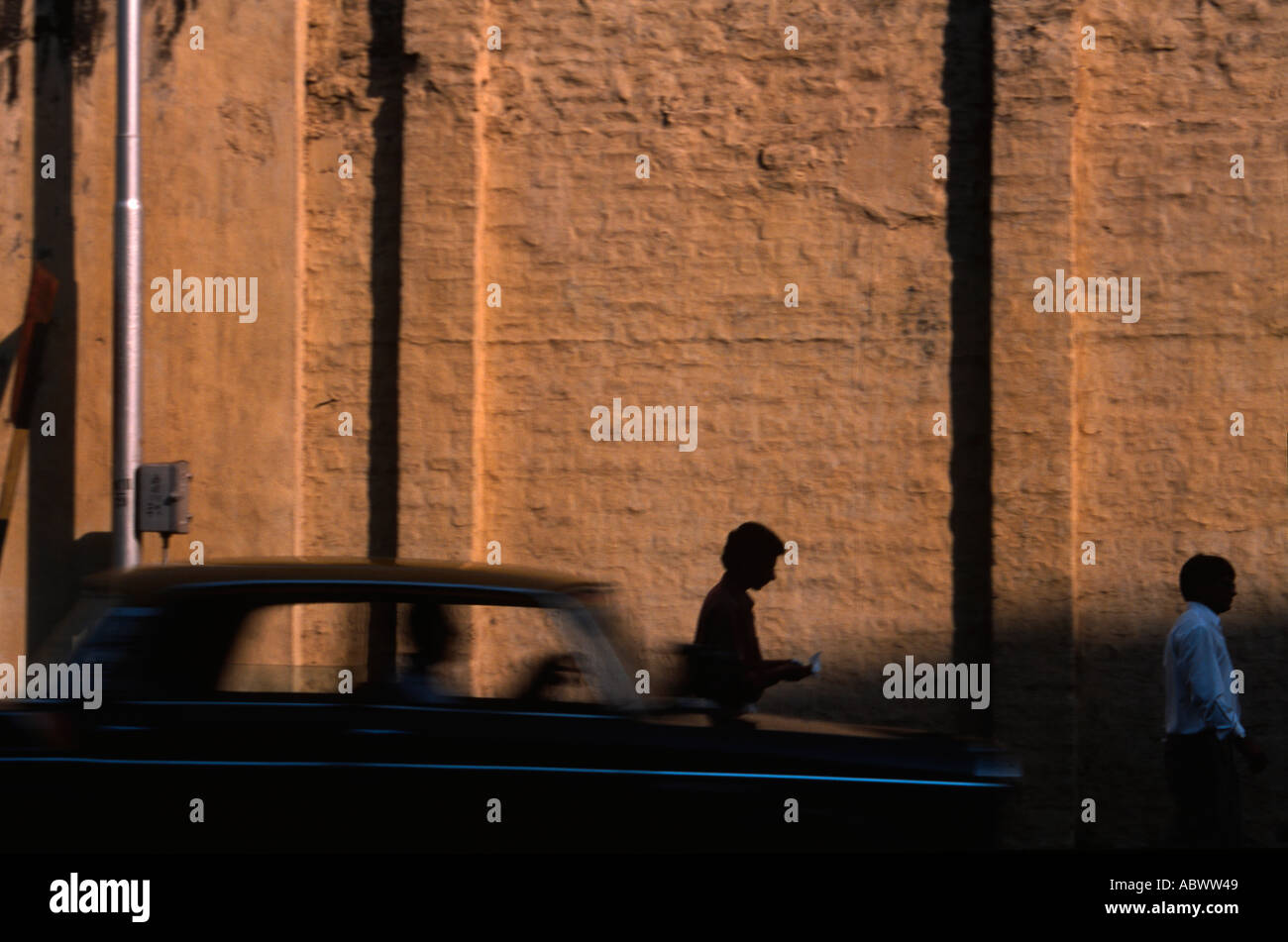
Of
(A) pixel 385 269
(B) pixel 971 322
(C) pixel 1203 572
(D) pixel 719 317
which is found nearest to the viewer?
(C) pixel 1203 572

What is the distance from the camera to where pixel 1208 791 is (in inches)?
247

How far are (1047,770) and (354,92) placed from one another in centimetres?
625

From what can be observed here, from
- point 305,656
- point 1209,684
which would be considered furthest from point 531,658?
point 1209,684

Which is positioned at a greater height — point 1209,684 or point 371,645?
point 371,645

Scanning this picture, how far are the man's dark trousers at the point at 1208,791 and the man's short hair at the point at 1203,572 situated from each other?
67 cm

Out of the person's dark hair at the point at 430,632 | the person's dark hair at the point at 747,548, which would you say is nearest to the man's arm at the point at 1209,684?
the person's dark hair at the point at 747,548

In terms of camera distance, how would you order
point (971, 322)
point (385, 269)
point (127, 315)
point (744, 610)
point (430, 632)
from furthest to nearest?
point (385, 269)
point (971, 322)
point (127, 315)
point (744, 610)
point (430, 632)

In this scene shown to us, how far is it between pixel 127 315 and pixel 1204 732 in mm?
6371

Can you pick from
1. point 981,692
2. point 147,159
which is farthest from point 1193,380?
point 147,159

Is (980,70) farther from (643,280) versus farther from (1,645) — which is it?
(1,645)

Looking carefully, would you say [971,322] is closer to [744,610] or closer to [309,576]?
[744,610]

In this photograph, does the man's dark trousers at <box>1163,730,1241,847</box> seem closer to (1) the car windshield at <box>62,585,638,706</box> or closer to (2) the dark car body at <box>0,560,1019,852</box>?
(2) the dark car body at <box>0,560,1019,852</box>

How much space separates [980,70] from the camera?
29.5 feet

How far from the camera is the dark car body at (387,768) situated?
4348 mm
